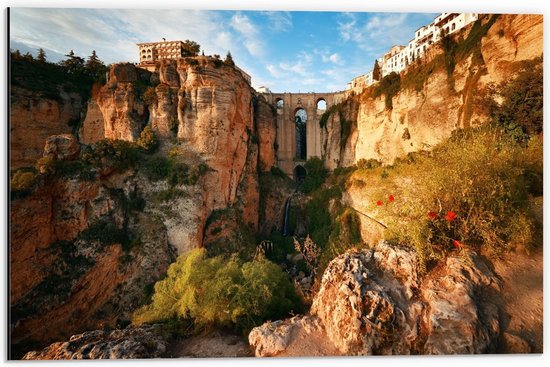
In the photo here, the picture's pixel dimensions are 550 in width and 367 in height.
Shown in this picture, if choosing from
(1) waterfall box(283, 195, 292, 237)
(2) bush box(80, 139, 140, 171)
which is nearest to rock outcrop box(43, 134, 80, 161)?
(2) bush box(80, 139, 140, 171)

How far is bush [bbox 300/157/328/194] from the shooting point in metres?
19.0

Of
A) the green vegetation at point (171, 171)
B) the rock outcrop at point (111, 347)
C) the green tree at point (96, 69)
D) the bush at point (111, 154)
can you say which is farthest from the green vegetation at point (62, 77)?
the rock outcrop at point (111, 347)

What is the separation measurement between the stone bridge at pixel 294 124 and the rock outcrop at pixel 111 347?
16.9 m

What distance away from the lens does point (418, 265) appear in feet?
12.9

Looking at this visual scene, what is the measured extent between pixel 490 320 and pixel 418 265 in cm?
106

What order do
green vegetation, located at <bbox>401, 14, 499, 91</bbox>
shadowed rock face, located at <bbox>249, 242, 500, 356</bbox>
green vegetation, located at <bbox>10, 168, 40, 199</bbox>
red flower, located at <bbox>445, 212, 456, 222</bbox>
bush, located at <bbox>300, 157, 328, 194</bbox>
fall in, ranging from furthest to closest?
bush, located at <bbox>300, 157, 328, 194</bbox>
green vegetation, located at <bbox>401, 14, 499, 91</bbox>
green vegetation, located at <bbox>10, 168, 40, 199</bbox>
red flower, located at <bbox>445, 212, 456, 222</bbox>
shadowed rock face, located at <bbox>249, 242, 500, 356</bbox>

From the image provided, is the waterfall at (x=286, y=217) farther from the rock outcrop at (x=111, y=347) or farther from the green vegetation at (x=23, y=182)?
the green vegetation at (x=23, y=182)

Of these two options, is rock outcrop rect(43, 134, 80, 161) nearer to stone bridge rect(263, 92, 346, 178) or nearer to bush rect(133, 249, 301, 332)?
bush rect(133, 249, 301, 332)

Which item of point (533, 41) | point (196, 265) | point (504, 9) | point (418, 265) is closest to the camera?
point (418, 265)

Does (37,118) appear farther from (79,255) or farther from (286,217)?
(286,217)

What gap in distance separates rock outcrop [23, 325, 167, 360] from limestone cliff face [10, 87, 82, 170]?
23.2 ft

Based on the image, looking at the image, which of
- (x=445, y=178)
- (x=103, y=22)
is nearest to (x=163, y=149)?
(x=103, y=22)

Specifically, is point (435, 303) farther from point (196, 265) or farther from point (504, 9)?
point (504, 9)

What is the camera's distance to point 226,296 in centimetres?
512
